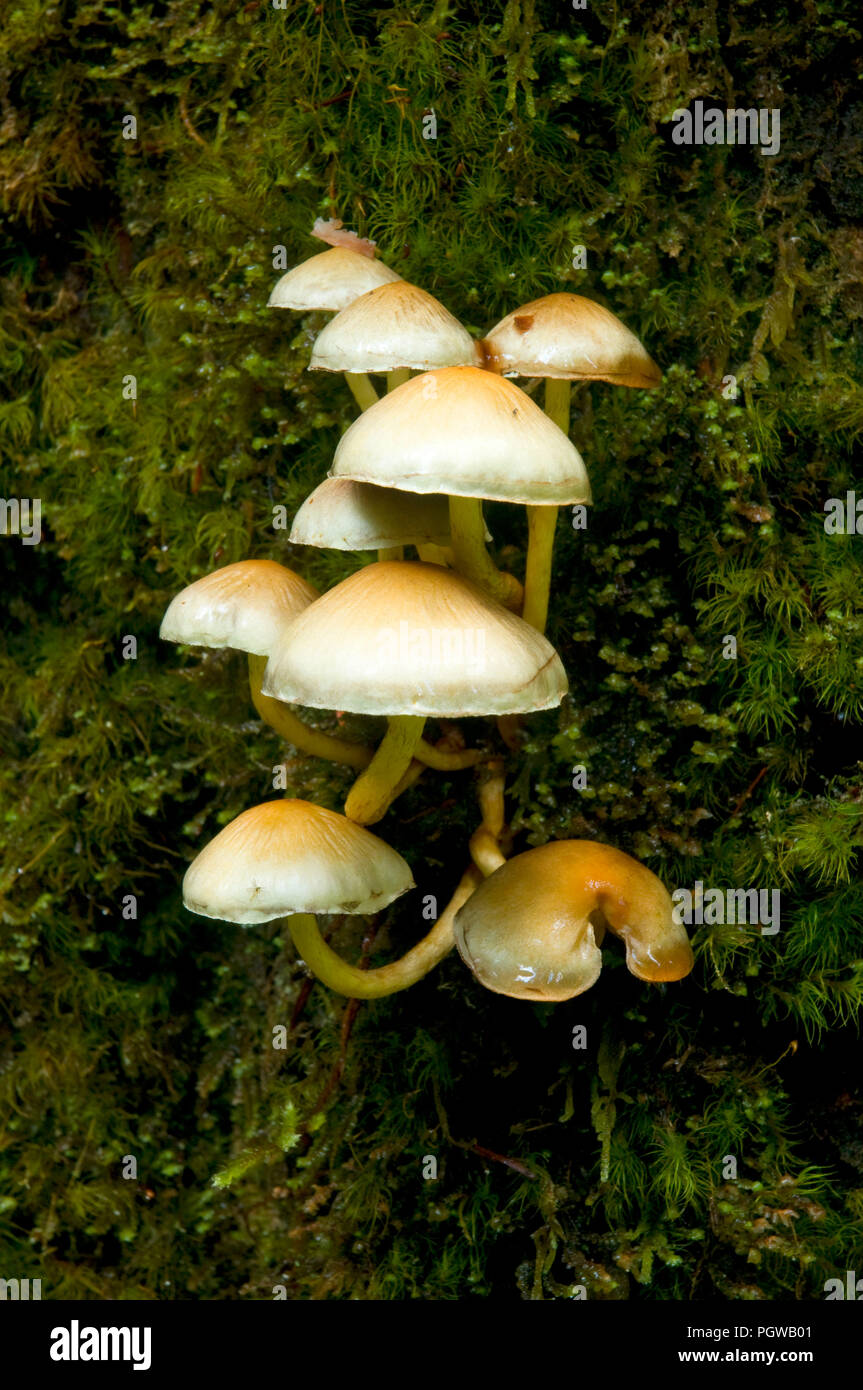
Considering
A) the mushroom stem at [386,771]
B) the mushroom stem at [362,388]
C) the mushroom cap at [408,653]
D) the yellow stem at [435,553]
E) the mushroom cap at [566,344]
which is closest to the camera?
the mushroom cap at [408,653]

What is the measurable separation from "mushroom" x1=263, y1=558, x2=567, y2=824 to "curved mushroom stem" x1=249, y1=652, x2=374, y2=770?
462 millimetres

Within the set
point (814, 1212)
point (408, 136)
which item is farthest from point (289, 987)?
point (408, 136)

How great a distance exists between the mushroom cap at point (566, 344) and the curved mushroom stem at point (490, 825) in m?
0.89

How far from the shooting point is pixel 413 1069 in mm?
2605

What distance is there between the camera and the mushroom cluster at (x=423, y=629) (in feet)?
5.69

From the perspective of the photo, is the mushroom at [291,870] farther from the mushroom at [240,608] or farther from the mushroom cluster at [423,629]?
the mushroom at [240,608]

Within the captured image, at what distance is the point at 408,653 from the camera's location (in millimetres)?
1712

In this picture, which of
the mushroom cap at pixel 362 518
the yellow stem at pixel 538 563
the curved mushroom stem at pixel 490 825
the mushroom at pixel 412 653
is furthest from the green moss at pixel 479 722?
the mushroom at pixel 412 653

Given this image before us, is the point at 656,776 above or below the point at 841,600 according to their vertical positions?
below

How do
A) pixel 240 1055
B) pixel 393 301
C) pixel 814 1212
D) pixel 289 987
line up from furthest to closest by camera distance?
pixel 240 1055, pixel 289 987, pixel 814 1212, pixel 393 301

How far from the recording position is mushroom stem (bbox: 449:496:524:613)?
207cm

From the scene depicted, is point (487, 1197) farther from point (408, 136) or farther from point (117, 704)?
point (408, 136)

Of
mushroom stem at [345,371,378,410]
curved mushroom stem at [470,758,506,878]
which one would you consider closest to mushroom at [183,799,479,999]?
curved mushroom stem at [470,758,506,878]

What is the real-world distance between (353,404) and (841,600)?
1236 mm
